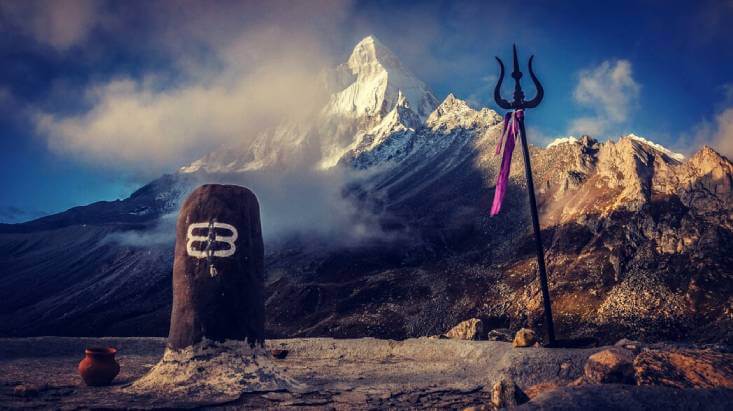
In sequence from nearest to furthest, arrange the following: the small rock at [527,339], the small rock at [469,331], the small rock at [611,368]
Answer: the small rock at [611,368] → the small rock at [527,339] → the small rock at [469,331]

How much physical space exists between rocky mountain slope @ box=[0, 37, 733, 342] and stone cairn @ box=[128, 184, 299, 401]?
22906mm

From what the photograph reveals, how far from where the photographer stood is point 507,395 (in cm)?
731

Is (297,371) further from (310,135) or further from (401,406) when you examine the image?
(310,135)

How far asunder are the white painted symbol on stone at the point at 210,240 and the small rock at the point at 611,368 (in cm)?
712

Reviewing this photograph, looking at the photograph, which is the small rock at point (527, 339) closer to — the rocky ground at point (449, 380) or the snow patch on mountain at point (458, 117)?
the rocky ground at point (449, 380)

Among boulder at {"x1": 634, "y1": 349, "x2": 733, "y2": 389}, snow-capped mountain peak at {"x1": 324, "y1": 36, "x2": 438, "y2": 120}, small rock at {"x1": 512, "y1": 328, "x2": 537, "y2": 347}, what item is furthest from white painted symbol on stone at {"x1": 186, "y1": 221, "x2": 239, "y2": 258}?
snow-capped mountain peak at {"x1": 324, "y1": 36, "x2": 438, "y2": 120}

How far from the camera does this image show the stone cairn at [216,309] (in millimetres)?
8828

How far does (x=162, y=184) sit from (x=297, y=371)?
515ft

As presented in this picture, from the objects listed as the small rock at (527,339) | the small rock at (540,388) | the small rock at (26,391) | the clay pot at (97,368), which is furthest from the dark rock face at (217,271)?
the small rock at (527,339)

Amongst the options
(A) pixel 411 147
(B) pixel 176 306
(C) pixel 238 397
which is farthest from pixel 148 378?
(A) pixel 411 147

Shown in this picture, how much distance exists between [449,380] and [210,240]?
20.1 ft

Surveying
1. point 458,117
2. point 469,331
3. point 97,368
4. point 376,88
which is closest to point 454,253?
point 469,331

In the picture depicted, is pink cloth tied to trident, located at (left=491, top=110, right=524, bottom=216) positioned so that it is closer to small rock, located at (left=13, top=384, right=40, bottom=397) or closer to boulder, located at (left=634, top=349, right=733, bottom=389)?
boulder, located at (left=634, top=349, right=733, bottom=389)

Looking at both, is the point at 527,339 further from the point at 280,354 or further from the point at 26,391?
the point at 26,391
